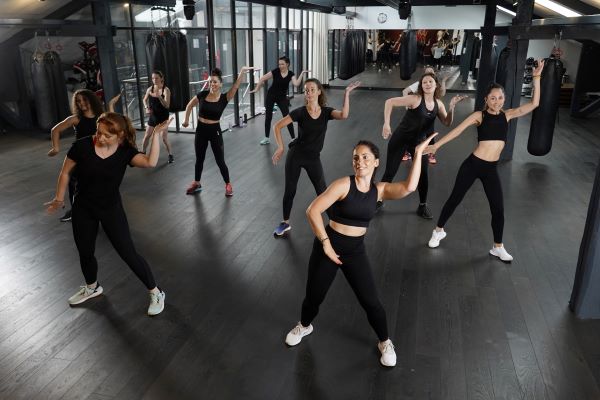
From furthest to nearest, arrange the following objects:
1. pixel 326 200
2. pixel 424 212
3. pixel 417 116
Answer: pixel 424 212, pixel 417 116, pixel 326 200

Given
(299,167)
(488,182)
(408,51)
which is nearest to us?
(488,182)

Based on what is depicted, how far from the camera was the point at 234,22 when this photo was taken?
8352 mm

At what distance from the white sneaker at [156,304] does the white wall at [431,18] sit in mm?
11453

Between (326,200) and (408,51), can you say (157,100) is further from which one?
(408,51)

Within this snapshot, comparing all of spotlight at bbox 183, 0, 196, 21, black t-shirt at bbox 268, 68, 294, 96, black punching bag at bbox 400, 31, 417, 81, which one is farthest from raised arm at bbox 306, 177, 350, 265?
black punching bag at bbox 400, 31, 417, 81

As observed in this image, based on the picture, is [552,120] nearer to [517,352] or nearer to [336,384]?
[517,352]

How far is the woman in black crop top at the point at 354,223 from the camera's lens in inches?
86.0

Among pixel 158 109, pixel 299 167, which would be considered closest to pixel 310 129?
pixel 299 167

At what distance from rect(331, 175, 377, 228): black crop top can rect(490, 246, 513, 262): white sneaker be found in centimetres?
186

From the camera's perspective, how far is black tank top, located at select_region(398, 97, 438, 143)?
Result: 4.14m

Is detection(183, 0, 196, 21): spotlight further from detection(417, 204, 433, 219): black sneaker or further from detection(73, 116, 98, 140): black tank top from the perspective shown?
detection(417, 204, 433, 219): black sneaker

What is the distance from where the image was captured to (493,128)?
349 cm

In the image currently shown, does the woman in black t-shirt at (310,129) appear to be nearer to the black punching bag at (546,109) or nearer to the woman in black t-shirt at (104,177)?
the woman in black t-shirt at (104,177)

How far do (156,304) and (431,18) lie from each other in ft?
39.8
